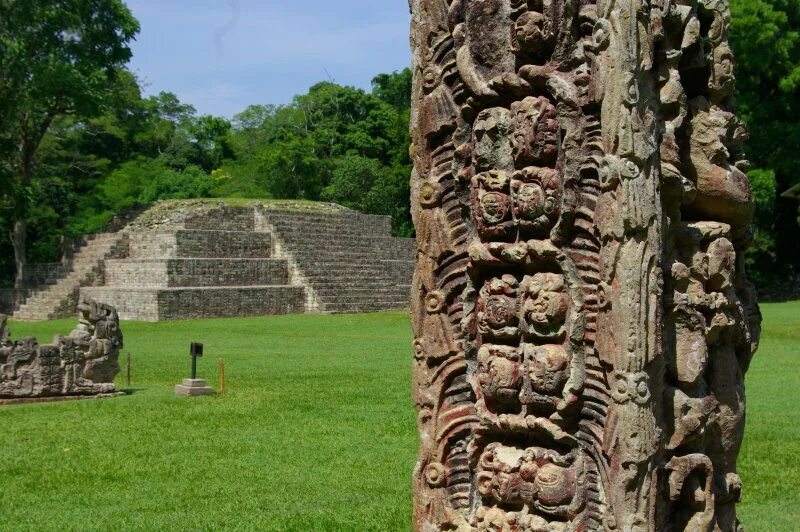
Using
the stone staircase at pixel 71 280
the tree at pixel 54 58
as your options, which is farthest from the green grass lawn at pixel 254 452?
the stone staircase at pixel 71 280

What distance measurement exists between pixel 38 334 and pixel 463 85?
19761mm

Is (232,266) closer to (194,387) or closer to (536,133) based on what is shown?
(194,387)

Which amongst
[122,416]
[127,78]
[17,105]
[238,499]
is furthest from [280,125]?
[238,499]

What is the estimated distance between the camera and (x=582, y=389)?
3801 millimetres

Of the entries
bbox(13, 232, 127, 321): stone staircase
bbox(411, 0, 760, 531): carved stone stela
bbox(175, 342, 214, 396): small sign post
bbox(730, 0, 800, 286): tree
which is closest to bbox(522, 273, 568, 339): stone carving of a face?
bbox(411, 0, 760, 531): carved stone stela

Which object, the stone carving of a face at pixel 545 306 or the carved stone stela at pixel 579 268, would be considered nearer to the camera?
the carved stone stela at pixel 579 268

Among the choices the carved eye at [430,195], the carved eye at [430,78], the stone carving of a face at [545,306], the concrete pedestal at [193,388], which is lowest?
the concrete pedestal at [193,388]

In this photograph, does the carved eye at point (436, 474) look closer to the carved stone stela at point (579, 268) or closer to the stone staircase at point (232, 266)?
the carved stone stela at point (579, 268)

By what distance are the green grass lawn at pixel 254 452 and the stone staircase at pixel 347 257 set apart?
15.7 m

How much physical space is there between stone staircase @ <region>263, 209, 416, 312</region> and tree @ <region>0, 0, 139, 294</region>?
6996mm

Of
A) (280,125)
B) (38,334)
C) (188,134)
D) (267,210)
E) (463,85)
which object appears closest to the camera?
(463,85)

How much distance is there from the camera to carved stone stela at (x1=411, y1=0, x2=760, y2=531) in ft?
11.9

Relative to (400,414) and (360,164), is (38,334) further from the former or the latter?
(360,164)

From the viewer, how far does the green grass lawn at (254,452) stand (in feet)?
22.0
